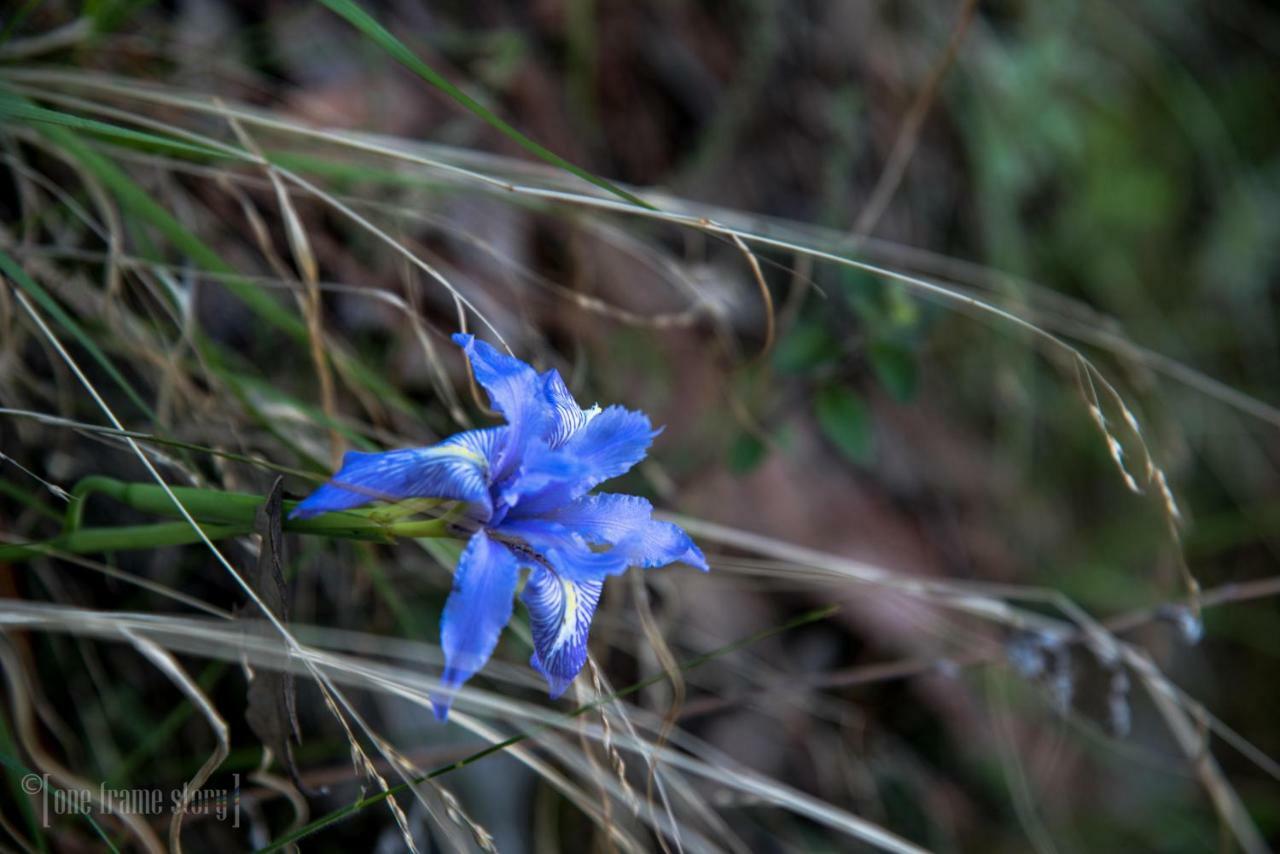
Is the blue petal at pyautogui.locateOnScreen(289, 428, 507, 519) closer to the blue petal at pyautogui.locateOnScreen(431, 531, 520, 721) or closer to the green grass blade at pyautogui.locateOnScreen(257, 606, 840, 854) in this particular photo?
the blue petal at pyautogui.locateOnScreen(431, 531, 520, 721)

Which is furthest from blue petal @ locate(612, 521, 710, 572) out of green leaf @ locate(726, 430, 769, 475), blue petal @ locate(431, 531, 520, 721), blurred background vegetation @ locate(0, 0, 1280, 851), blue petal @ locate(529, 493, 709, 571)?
green leaf @ locate(726, 430, 769, 475)

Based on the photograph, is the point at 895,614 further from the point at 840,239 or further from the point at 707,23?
the point at 707,23

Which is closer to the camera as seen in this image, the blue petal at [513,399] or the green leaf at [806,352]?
the blue petal at [513,399]

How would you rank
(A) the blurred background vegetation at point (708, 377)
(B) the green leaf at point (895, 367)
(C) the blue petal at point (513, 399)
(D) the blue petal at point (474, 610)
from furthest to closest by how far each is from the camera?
(B) the green leaf at point (895, 367), (A) the blurred background vegetation at point (708, 377), (C) the blue petal at point (513, 399), (D) the blue petal at point (474, 610)

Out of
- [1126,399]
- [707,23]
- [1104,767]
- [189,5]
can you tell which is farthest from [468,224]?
[1104,767]

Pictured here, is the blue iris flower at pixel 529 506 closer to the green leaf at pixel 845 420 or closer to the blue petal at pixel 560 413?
the blue petal at pixel 560 413

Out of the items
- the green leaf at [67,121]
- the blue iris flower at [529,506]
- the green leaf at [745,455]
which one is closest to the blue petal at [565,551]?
the blue iris flower at [529,506]

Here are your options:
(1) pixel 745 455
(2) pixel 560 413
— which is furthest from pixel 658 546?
(1) pixel 745 455
